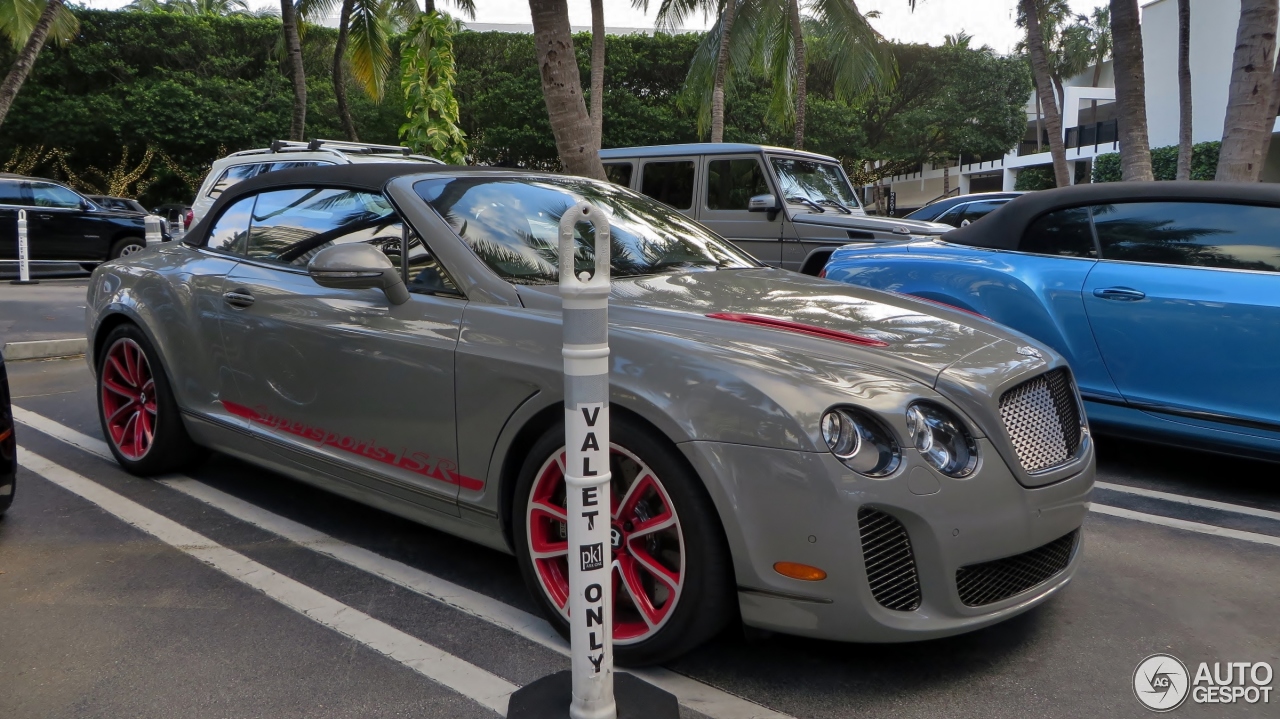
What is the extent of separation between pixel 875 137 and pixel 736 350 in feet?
138

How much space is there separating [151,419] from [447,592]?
2122 millimetres

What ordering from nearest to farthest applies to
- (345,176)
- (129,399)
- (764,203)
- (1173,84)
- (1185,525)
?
(345,176)
(1185,525)
(129,399)
(764,203)
(1173,84)

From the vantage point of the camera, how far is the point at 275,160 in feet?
32.4

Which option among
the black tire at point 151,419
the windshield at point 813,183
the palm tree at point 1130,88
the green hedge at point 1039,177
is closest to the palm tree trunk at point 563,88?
the windshield at point 813,183

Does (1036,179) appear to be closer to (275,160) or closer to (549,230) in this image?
(275,160)

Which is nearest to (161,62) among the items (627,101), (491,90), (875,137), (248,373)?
(491,90)

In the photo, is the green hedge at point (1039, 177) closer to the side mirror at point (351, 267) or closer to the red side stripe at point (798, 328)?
the red side stripe at point (798, 328)

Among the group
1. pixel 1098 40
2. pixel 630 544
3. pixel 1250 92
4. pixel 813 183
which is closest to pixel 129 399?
pixel 630 544

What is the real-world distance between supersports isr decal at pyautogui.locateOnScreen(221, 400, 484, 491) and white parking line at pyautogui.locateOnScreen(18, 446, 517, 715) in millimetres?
484

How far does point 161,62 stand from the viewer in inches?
1231

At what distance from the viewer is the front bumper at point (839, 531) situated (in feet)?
7.95

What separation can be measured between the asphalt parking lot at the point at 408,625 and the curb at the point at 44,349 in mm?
3998

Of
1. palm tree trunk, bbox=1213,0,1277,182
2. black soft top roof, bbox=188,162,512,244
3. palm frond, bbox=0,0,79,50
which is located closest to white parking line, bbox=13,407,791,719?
black soft top roof, bbox=188,162,512,244
